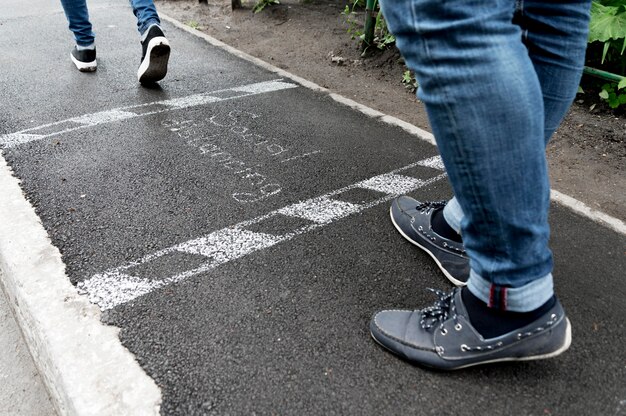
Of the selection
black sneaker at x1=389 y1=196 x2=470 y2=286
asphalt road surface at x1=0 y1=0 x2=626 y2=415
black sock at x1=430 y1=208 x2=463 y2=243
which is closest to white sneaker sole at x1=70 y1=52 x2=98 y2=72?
asphalt road surface at x1=0 y1=0 x2=626 y2=415

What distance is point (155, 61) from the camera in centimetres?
409

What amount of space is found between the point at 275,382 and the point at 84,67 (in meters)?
3.88

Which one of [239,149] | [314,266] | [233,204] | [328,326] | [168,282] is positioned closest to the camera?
[328,326]

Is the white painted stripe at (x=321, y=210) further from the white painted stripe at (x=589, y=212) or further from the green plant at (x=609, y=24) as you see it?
the green plant at (x=609, y=24)

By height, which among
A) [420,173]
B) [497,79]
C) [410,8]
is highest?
[410,8]

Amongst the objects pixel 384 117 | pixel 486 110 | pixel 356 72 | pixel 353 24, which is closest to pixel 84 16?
pixel 356 72

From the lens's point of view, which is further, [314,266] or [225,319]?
[314,266]

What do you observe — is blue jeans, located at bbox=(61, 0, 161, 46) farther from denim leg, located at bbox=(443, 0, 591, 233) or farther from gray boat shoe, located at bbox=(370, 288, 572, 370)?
gray boat shoe, located at bbox=(370, 288, 572, 370)

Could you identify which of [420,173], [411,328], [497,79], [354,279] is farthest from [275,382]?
[420,173]

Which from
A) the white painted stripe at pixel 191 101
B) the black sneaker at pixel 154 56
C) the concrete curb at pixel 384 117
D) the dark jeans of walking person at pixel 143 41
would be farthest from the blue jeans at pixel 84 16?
the concrete curb at pixel 384 117

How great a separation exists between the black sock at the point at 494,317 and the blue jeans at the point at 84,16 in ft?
11.8

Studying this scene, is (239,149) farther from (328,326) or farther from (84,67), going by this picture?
(84,67)

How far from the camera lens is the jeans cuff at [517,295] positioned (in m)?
1.41

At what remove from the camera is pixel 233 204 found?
2588mm
